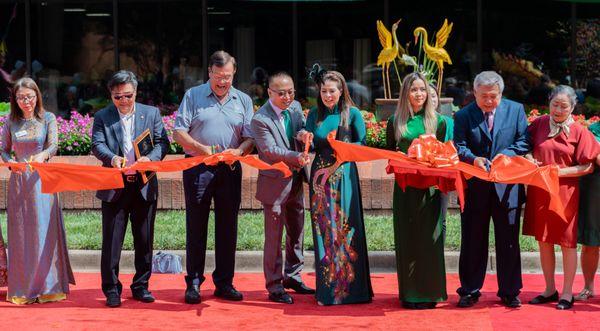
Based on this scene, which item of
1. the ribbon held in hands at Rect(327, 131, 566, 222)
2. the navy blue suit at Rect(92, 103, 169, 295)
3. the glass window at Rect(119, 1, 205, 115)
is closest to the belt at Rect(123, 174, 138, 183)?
the navy blue suit at Rect(92, 103, 169, 295)

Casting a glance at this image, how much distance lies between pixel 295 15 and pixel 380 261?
8.73 m

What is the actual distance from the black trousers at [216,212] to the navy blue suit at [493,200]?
1961 millimetres

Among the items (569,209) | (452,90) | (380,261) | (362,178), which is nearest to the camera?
(569,209)

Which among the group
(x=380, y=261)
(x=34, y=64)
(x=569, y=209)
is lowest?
(x=380, y=261)

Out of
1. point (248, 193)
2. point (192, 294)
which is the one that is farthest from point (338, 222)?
point (248, 193)

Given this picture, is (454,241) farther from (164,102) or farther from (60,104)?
(60,104)

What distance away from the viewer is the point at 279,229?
980 cm

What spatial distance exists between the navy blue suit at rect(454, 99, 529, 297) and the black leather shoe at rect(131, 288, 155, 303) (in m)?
2.62

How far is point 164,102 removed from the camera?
1981cm

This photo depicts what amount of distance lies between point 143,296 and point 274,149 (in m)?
1.71

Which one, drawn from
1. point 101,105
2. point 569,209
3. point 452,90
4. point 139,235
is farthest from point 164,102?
point 569,209

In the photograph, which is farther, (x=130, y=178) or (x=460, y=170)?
(x=130, y=178)

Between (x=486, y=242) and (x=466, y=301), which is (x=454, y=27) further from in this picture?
(x=466, y=301)

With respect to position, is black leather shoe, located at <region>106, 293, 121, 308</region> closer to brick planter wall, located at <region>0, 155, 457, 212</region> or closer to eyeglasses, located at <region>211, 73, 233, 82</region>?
eyeglasses, located at <region>211, 73, 233, 82</region>
